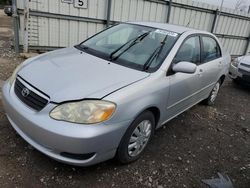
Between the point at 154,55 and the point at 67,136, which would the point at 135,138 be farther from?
the point at 154,55

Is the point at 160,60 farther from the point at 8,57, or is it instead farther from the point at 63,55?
the point at 8,57

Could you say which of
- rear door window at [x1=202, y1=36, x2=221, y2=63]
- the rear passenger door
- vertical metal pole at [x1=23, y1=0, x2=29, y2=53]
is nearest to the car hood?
the rear passenger door

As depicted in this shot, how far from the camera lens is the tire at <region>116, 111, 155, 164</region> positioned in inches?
103

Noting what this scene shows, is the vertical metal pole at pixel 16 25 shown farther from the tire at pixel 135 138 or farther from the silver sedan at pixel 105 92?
the tire at pixel 135 138

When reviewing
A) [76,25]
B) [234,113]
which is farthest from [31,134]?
[76,25]

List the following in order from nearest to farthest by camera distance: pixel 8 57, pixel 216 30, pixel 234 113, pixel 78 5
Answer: pixel 234 113 → pixel 8 57 → pixel 78 5 → pixel 216 30

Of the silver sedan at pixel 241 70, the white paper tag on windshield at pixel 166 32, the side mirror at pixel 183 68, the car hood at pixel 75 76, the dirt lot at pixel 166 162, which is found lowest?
the dirt lot at pixel 166 162

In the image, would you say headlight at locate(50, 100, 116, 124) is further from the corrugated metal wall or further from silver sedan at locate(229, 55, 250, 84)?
silver sedan at locate(229, 55, 250, 84)

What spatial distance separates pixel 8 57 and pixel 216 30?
8146mm

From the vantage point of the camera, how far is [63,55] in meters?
3.22

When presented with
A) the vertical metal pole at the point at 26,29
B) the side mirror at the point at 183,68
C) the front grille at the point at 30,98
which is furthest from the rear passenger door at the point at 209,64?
the vertical metal pole at the point at 26,29

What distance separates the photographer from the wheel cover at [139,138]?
277cm

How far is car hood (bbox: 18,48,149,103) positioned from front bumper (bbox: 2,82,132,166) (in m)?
0.23

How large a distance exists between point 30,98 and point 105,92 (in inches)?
29.9
